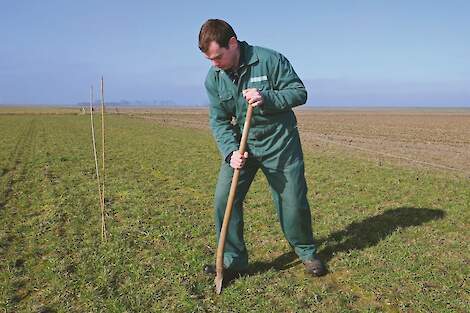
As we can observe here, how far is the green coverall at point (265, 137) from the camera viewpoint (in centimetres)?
414

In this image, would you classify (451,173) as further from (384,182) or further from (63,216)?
(63,216)

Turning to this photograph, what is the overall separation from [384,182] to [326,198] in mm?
2519

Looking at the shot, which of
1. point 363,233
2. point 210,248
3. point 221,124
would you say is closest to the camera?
point 221,124

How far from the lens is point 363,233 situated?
21.0 feet

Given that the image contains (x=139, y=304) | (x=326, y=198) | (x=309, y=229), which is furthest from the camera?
(x=326, y=198)

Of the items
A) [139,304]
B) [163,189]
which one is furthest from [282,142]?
[163,189]

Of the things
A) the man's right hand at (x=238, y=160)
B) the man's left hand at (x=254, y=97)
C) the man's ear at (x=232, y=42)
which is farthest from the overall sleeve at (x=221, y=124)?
the man's left hand at (x=254, y=97)

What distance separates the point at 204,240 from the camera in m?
6.23

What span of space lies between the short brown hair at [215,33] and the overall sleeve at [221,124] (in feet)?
1.81

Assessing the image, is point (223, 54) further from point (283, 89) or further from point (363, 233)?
point (363, 233)

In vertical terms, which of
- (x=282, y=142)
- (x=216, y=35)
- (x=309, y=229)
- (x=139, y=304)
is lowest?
(x=139, y=304)

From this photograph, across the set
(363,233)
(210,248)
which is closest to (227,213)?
(210,248)

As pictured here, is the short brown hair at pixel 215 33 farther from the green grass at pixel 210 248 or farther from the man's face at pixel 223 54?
the green grass at pixel 210 248

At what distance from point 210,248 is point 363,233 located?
2295mm
